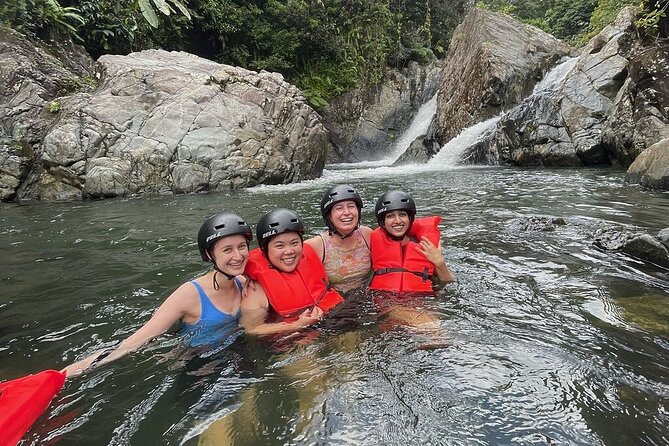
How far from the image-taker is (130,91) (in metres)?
13.7

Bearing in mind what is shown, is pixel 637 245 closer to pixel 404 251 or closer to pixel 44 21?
pixel 404 251

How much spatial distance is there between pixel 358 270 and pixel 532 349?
2150 millimetres

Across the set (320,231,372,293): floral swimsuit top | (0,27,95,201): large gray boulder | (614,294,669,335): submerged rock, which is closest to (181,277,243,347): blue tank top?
(320,231,372,293): floral swimsuit top

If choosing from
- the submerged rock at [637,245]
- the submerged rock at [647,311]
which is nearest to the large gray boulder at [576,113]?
the submerged rock at [637,245]

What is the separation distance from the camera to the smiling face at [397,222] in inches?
182

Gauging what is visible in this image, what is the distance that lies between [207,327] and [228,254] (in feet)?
2.22

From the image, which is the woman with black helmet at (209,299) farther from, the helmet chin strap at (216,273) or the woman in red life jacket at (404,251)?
the woman in red life jacket at (404,251)

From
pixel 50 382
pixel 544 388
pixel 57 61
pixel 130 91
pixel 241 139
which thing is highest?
pixel 57 61

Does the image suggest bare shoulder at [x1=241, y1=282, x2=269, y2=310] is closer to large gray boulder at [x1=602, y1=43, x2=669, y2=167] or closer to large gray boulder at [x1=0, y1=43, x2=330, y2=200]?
large gray boulder at [x1=0, y1=43, x2=330, y2=200]

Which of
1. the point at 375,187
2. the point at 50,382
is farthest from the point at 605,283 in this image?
the point at 375,187

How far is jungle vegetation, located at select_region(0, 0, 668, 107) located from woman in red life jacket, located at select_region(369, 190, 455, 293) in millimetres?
16340

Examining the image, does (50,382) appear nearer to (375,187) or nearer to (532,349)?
(532,349)

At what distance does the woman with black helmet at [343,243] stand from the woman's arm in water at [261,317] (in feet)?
2.87

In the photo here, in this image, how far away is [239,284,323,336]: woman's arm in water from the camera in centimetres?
375
